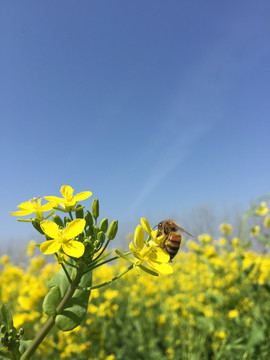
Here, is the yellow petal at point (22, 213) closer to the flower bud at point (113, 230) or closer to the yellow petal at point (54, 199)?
the yellow petal at point (54, 199)

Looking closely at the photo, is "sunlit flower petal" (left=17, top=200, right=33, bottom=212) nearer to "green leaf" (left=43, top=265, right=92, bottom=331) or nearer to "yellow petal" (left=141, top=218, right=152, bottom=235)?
"green leaf" (left=43, top=265, right=92, bottom=331)

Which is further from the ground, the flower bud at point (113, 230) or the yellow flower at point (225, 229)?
the yellow flower at point (225, 229)

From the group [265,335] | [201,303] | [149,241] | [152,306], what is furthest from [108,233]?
[152,306]

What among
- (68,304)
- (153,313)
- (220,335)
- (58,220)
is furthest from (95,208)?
(153,313)

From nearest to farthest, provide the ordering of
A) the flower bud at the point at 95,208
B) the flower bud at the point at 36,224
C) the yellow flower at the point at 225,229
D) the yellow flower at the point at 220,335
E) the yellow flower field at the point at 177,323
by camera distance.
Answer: the flower bud at the point at 36,224
the flower bud at the point at 95,208
the yellow flower field at the point at 177,323
the yellow flower at the point at 220,335
the yellow flower at the point at 225,229

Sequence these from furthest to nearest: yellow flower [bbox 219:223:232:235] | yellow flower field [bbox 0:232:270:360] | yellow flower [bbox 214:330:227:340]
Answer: yellow flower [bbox 219:223:232:235], yellow flower [bbox 214:330:227:340], yellow flower field [bbox 0:232:270:360]

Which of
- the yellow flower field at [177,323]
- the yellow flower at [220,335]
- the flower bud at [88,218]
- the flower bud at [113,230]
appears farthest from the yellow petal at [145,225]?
the yellow flower at [220,335]

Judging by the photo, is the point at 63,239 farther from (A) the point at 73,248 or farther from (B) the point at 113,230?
(B) the point at 113,230

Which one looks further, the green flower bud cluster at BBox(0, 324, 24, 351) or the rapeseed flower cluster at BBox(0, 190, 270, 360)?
the rapeseed flower cluster at BBox(0, 190, 270, 360)

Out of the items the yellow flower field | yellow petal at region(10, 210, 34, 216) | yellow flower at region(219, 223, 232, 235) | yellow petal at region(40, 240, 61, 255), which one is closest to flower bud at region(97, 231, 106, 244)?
yellow petal at region(40, 240, 61, 255)
